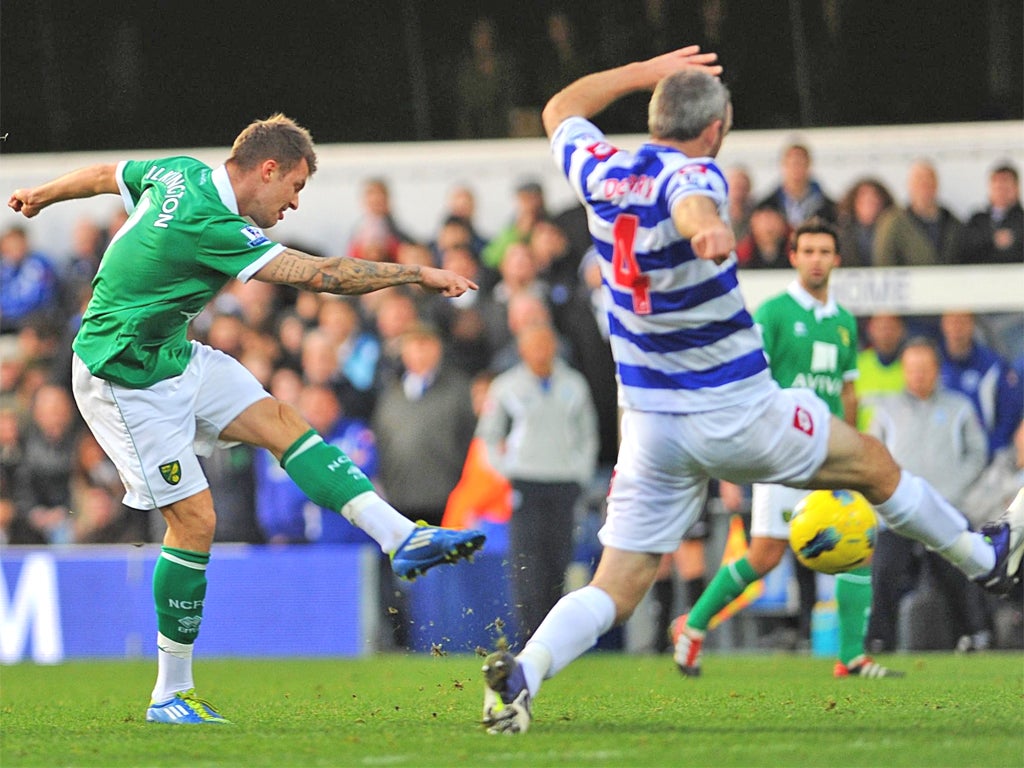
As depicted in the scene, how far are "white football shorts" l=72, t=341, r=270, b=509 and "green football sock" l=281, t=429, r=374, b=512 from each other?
0.34 meters

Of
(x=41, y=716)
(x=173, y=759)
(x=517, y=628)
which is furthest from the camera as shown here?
(x=517, y=628)

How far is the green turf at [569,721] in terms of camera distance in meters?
5.23

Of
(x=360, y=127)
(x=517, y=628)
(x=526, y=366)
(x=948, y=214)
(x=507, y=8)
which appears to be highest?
(x=507, y=8)

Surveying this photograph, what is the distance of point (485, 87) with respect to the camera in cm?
1474

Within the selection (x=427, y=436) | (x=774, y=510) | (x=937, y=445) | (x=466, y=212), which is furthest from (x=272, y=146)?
(x=466, y=212)

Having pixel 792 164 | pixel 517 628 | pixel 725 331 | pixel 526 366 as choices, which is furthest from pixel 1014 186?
pixel 725 331

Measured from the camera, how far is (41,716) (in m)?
7.21

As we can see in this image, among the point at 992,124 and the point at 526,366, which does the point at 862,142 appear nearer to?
the point at 992,124

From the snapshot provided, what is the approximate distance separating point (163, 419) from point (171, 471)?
0.22 meters

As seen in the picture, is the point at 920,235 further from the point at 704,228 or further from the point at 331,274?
the point at 704,228

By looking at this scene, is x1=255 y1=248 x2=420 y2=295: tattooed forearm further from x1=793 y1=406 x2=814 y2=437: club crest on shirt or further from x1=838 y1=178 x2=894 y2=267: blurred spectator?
x1=838 y1=178 x2=894 y2=267: blurred spectator

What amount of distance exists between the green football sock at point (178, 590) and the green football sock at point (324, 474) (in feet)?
1.71

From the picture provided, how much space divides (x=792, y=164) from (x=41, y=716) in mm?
8036

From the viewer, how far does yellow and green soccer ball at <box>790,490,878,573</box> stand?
7008 mm
